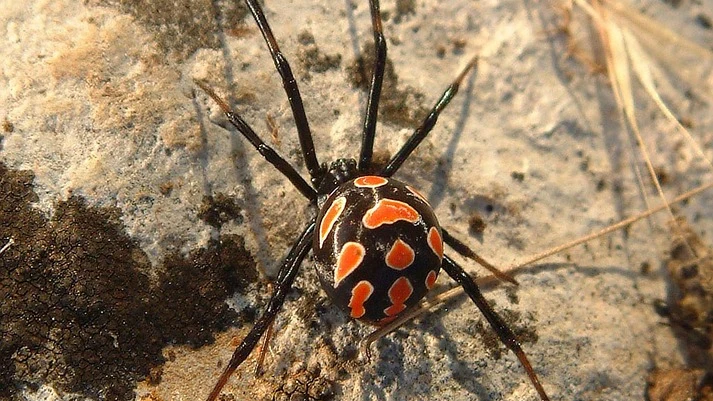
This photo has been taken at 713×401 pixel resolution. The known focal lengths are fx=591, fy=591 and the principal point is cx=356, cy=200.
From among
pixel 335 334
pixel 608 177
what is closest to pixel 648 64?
pixel 608 177

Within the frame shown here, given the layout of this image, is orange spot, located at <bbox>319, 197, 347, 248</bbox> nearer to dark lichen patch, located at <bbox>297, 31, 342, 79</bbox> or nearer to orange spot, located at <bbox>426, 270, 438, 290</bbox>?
orange spot, located at <bbox>426, 270, 438, 290</bbox>

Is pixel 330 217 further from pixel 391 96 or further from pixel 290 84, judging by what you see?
pixel 391 96

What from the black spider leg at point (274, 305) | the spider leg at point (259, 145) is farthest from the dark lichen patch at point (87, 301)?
the spider leg at point (259, 145)

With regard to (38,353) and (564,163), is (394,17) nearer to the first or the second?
(564,163)

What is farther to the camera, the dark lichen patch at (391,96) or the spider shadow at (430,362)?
the dark lichen patch at (391,96)

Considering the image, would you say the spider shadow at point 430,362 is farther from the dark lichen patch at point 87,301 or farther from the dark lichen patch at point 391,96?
the dark lichen patch at point 391,96

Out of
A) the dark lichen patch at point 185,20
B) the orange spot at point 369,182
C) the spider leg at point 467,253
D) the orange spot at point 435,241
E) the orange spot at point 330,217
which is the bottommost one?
the spider leg at point 467,253
